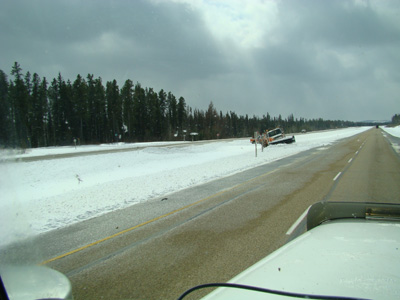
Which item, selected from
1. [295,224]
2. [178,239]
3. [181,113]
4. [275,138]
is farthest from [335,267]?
[181,113]

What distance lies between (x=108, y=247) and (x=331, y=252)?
4.37m

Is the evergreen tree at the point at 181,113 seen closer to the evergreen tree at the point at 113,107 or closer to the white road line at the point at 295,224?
the evergreen tree at the point at 113,107

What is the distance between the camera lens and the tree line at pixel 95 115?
23.9 metres

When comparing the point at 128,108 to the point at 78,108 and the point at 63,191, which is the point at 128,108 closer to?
the point at 78,108

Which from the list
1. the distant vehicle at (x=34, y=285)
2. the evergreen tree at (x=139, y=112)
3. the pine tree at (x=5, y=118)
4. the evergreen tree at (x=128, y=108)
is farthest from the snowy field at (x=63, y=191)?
the evergreen tree at (x=139, y=112)

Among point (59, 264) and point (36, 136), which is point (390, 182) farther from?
point (36, 136)

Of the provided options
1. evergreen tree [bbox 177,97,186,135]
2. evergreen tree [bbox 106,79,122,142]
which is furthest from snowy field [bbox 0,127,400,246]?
evergreen tree [bbox 177,97,186,135]

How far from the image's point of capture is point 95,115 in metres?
69.2

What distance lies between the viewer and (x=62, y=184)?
1591cm

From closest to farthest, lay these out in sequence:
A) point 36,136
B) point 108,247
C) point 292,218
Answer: point 108,247
point 292,218
point 36,136

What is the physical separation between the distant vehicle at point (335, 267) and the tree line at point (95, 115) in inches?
296

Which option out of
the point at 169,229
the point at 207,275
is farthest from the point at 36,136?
the point at 207,275

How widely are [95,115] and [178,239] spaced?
6870cm

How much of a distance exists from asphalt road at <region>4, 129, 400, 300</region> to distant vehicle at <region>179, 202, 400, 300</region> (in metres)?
1.72
